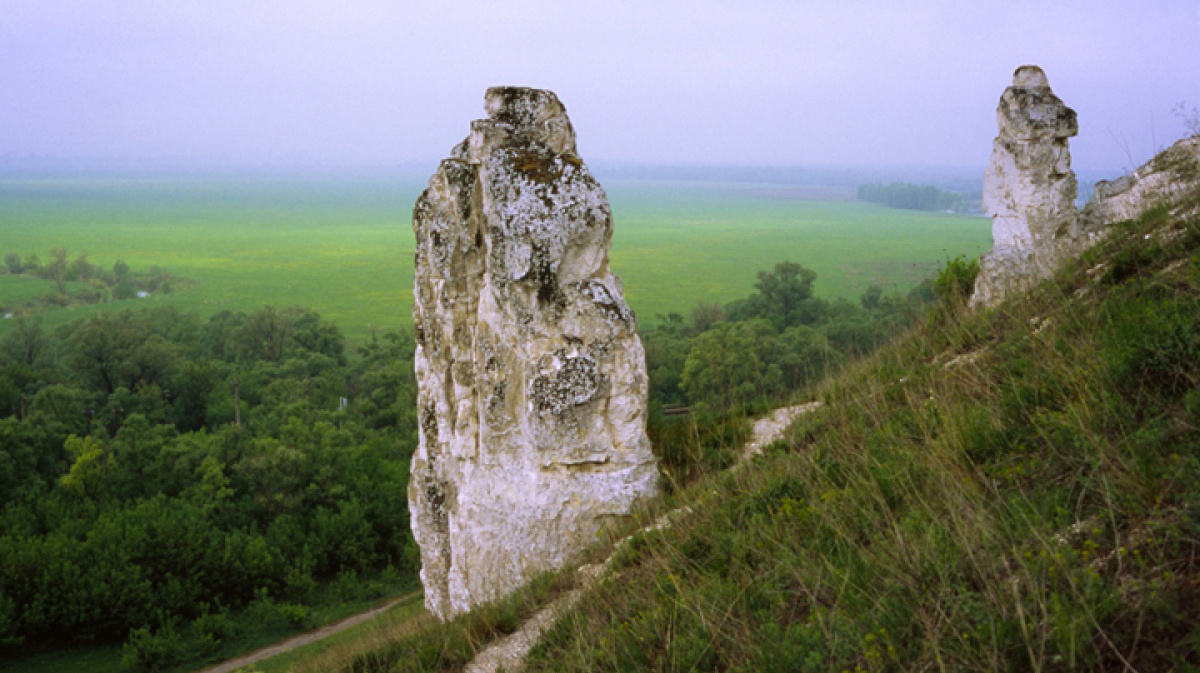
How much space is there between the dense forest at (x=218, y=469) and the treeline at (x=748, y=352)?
0.31 ft

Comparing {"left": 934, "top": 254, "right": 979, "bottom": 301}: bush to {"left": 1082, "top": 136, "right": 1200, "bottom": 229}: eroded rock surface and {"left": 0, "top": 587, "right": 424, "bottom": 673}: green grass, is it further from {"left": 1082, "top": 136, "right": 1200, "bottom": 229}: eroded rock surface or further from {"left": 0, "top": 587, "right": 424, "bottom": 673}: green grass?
{"left": 0, "top": 587, "right": 424, "bottom": 673}: green grass

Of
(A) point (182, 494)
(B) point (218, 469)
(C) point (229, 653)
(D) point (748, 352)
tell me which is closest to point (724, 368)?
(D) point (748, 352)

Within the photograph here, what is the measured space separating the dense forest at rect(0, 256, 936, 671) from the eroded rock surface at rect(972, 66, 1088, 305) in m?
2.35

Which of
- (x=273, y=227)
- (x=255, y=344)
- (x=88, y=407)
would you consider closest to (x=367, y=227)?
(x=273, y=227)

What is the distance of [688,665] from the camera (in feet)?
15.1

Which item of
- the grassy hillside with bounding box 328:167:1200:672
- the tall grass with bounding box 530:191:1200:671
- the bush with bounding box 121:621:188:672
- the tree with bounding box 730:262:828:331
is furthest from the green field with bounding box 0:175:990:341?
the tall grass with bounding box 530:191:1200:671

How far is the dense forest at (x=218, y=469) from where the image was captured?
22891 millimetres

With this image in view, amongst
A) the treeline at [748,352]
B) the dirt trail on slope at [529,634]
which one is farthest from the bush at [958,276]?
the dirt trail on slope at [529,634]

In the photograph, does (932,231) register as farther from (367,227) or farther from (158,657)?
(158,657)

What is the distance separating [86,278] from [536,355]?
354 ft

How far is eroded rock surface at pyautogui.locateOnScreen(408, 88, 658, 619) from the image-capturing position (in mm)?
10250

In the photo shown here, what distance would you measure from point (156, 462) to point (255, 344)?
29.9m

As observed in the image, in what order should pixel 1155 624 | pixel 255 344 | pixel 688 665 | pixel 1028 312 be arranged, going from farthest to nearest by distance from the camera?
1. pixel 255 344
2. pixel 1028 312
3. pixel 688 665
4. pixel 1155 624

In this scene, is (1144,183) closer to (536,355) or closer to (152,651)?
(536,355)
